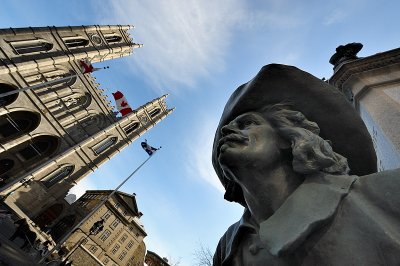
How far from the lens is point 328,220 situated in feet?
4.95

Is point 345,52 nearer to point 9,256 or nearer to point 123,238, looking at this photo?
point 9,256

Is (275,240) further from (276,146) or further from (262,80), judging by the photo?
(262,80)

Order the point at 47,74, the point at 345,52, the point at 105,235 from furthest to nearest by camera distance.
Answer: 1. the point at 105,235
2. the point at 47,74
3. the point at 345,52

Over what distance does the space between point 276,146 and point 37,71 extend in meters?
28.6

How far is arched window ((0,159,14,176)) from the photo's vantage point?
22.6 metres

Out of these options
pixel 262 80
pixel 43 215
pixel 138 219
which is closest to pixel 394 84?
pixel 262 80

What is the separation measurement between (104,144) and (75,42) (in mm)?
12047

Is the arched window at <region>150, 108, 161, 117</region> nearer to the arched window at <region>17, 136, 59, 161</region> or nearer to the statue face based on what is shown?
the arched window at <region>17, 136, 59, 161</region>

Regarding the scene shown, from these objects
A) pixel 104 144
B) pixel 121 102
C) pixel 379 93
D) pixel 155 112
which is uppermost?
pixel 155 112

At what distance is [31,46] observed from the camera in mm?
24672

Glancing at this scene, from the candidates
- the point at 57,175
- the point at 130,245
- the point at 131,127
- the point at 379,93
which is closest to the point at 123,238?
the point at 130,245

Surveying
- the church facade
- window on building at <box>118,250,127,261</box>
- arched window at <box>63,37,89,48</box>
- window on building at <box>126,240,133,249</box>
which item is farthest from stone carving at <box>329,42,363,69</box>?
window on building at <box>126,240,133,249</box>

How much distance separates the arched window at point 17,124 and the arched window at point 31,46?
5434mm

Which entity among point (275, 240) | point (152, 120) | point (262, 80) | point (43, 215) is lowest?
point (275, 240)
